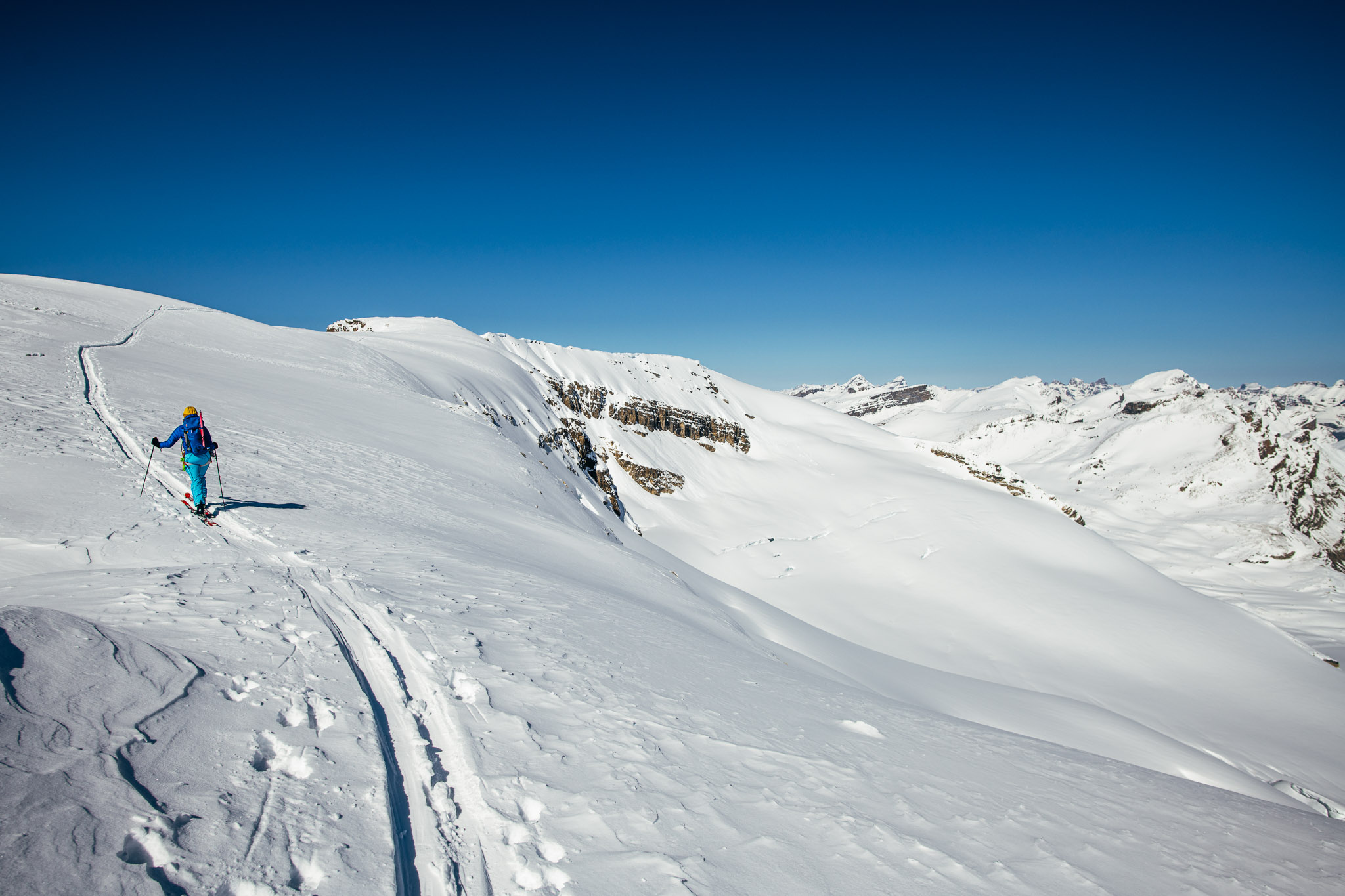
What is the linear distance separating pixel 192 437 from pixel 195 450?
11.8 inches

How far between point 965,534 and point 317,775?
144 ft

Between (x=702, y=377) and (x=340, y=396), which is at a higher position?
(x=702, y=377)

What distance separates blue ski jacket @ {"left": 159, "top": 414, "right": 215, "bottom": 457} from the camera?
344 inches

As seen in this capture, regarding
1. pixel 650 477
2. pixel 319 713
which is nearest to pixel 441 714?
pixel 319 713

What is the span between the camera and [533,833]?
343cm

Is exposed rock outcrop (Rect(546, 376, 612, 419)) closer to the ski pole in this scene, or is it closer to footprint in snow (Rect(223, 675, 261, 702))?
the ski pole

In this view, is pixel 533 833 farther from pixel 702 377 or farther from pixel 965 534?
pixel 702 377

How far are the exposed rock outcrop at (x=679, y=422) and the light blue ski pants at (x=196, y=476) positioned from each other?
54.3 meters

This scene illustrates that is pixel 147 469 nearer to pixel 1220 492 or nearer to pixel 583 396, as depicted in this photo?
pixel 583 396

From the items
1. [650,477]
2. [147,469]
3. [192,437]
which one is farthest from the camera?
[650,477]

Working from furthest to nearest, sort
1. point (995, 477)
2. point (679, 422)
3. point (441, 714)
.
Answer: point (679, 422)
point (995, 477)
point (441, 714)

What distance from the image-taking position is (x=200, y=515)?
813 centimetres

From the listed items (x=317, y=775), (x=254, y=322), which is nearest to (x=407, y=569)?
(x=317, y=775)

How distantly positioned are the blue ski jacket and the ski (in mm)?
877
